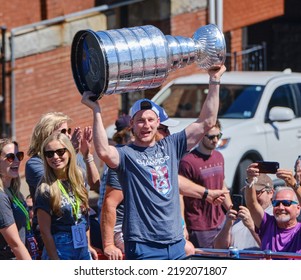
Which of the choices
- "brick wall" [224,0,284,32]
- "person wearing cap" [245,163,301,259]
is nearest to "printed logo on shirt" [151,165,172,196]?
"person wearing cap" [245,163,301,259]

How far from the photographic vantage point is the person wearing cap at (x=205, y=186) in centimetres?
959

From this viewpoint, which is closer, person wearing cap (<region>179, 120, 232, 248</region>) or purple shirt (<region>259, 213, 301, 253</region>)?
purple shirt (<region>259, 213, 301, 253</region>)

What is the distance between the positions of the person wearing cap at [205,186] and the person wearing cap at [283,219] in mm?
1326

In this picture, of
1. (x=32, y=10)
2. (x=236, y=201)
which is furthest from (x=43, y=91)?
(x=236, y=201)

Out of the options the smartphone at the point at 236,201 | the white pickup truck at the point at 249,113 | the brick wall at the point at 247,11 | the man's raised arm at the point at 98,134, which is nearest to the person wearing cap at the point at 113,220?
the smartphone at the point at 236,201

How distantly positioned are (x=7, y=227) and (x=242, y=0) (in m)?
12.4

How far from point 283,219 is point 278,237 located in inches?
5.5

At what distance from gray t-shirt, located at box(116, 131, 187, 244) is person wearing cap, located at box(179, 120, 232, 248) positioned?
2.08 m

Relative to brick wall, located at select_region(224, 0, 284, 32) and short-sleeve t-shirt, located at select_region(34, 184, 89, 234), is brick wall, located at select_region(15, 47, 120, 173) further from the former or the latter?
short-sleeve t-shirt, located at select_region(34, 184, 89, 234)

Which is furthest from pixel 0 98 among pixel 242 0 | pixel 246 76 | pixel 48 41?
pixel 242 0

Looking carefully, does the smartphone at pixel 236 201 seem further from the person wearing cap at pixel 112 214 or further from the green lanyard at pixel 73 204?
the green lanyard at pixel 73 204

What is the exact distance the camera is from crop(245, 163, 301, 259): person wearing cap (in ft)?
25.7

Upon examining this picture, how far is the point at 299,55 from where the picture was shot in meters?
22.3
